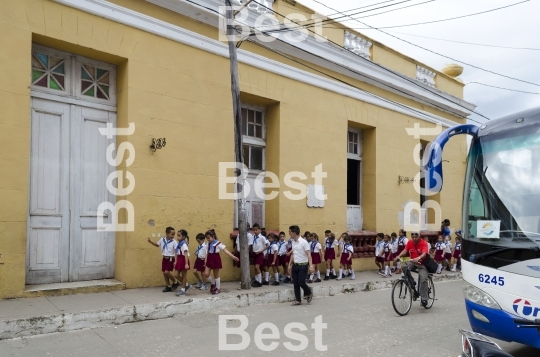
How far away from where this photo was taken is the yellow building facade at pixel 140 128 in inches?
323

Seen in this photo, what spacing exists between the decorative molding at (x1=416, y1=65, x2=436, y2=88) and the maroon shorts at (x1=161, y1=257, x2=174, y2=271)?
40.4 feet

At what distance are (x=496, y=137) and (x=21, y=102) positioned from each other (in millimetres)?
7571

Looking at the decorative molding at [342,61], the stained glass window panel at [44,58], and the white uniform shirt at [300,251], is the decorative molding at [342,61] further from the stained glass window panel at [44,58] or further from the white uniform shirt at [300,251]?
the white uniform shirt at [300,251]

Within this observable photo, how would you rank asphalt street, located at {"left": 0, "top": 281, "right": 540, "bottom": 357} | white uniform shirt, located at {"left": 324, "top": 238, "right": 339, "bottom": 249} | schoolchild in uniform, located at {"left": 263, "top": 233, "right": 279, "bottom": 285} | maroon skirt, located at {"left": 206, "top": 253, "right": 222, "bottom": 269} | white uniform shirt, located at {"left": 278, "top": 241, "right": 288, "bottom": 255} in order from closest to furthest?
asphalt street, located at {"left": 0, "top": 281, "right": 540, "bottom": 357}, maroon skirt, located at {"left": 206, "top": 253, "right": 222, "bottom": 269}, schoolchild in uniform, located at {"left": 263, "top": 233, "right": 279, "bottom": 285}, white uniform shirt, located at {"left": 278, "top": 241, "right": 288, "bottom": 255}, white uniform shirt, located at {"left": 324, "top": 238, "right": 339, "bottom": 249}

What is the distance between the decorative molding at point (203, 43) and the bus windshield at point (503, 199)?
673 centimetres

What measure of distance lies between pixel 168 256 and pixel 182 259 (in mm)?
302

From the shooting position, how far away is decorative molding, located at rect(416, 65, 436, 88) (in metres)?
17.6

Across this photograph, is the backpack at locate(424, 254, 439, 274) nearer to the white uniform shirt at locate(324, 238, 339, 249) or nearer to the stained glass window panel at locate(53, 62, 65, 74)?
the white uniform shirt at locate(324, 238, 339, 249)

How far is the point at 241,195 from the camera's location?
1025cm

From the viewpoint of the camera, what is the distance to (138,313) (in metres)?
7.82

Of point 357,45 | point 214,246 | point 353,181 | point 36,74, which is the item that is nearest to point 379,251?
point 353,181

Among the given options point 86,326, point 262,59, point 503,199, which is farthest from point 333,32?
point 86,326

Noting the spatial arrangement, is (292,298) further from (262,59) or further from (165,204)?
(262,59)

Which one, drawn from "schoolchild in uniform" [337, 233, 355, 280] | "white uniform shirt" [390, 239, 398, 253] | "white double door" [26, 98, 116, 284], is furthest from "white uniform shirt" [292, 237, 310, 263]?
"white uniform shirt" [390, 239, 398, 253]
